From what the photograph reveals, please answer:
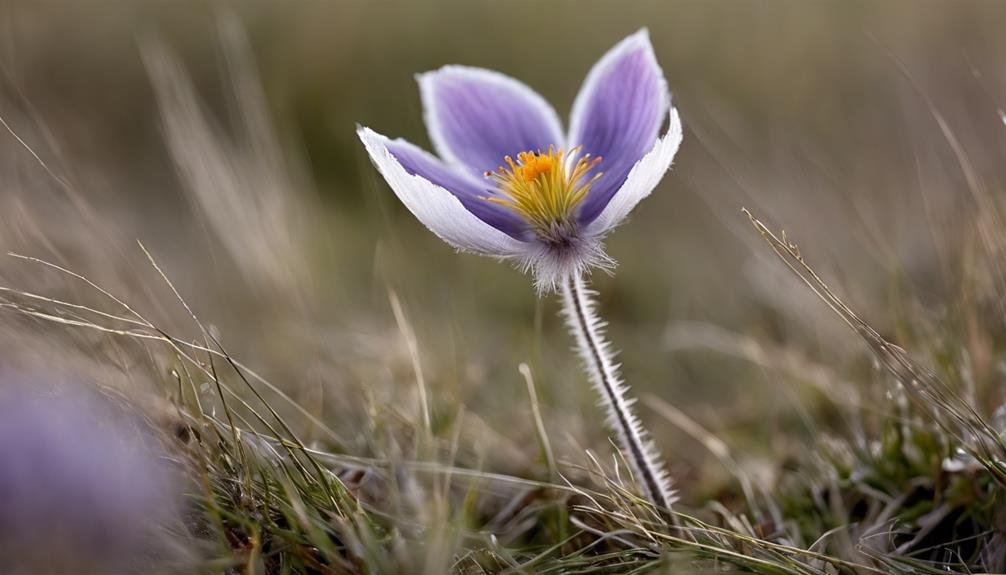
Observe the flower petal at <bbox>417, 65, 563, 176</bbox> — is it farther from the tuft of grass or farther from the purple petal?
the tuft of grass

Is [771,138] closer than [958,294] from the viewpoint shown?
No

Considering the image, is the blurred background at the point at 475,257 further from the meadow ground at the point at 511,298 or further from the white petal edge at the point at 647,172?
the white petal edge at the point at 647,172

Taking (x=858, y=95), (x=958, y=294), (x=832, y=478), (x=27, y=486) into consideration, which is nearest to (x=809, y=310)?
(x=958, y=294)

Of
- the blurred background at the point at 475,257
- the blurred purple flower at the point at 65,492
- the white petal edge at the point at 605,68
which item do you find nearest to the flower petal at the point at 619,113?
the white petal edge at the point at 605,68

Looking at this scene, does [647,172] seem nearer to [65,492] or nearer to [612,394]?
[612,394]

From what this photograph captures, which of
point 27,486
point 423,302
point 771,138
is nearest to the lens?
point 27,486

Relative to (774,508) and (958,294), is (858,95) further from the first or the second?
(774,508)

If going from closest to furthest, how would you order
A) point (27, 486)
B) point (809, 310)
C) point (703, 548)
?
point (27, 486) → point (703, 548) → point (809, 310)
